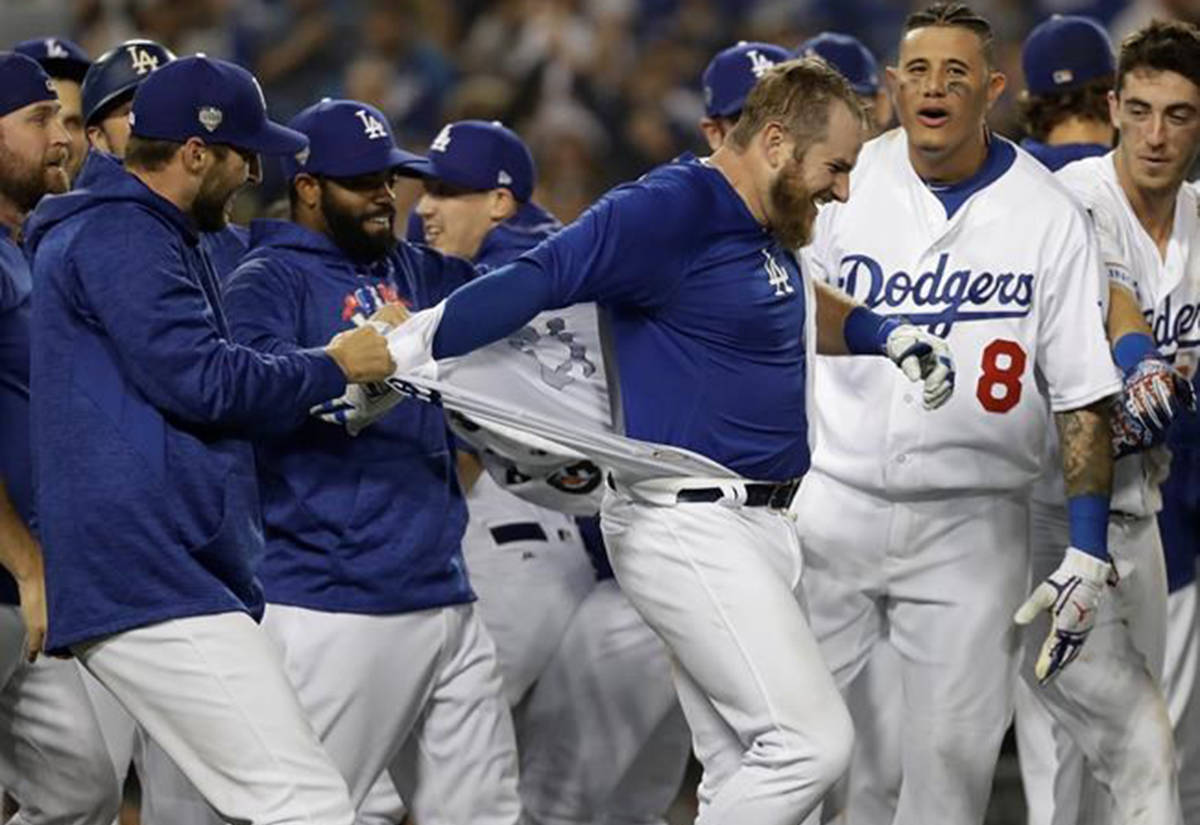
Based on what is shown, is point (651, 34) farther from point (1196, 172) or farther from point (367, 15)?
point (1196, 172)

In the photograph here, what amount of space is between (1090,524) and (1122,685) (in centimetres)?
→ 48

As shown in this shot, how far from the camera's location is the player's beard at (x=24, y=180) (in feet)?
17.8

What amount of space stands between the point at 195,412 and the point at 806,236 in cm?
138

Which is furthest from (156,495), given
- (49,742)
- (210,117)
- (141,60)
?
(141,60)

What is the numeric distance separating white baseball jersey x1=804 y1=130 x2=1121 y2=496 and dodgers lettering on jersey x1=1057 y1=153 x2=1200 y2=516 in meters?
0.27

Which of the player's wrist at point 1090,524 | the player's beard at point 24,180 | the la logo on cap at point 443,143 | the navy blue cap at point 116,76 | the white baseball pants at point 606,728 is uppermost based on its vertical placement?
the navy blue cap at point 116,76

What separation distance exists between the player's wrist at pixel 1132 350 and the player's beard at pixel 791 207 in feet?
3.33

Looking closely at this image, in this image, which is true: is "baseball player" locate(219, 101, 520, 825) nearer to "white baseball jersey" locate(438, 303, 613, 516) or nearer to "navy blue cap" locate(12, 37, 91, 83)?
"white baseball jersey" locate(438, 303, 613, 516)

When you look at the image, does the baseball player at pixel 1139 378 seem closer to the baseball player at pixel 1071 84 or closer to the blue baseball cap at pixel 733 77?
the baseball player at pixel 1071 84

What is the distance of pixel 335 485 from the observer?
537 cm

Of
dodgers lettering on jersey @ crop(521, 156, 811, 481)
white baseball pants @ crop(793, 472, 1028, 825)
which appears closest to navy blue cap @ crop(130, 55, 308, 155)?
dodgers lettering on jersey @ crop(521, 156, 811, 481)

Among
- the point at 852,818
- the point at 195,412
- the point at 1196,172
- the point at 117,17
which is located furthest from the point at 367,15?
the point at 195,412

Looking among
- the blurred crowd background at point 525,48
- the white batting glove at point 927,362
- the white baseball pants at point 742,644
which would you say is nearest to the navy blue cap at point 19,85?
the white baseball pants at point 742,644

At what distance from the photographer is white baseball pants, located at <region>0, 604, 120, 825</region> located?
17.4ft
